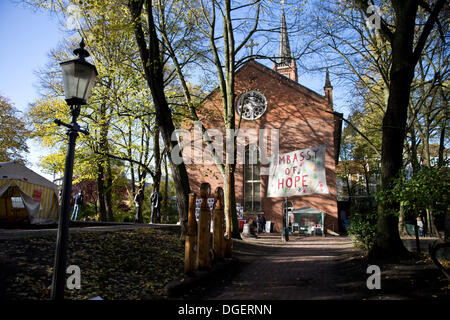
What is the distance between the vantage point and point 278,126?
27.0 metres

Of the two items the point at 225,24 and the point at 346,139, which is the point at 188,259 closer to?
the point at 225,24

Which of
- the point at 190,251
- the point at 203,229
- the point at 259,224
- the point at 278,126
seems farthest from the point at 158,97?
the point at 278,126

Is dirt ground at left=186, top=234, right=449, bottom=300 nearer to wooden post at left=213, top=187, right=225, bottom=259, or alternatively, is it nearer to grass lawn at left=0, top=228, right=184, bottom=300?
wooden post at left=213, top=187, right=225, bottom=259

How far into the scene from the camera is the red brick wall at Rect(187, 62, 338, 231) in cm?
Result: 2464

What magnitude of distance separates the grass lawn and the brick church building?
713 inches

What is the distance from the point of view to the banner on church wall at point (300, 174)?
10898 mm

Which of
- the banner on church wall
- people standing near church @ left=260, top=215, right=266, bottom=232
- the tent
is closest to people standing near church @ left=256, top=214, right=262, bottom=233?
people standing near church @ left=260, top=215, right=266, bottom=232

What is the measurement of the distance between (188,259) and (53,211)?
11097mm

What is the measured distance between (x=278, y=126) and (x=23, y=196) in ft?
66.2

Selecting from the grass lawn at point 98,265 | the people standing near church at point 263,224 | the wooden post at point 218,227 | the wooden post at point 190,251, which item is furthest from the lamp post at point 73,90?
the people standing near church at point 263,224

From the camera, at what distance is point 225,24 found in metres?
14.7
